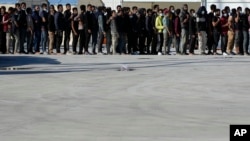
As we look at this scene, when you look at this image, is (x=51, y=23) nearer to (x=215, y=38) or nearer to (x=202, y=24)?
(x=202, y=24)

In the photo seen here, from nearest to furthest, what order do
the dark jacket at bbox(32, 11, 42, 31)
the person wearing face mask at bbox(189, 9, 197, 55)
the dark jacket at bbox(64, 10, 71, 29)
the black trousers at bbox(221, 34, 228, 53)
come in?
the dark jacket at bbox(32, 11, 42, 31)
the dark jacket at bbox(64, 10, 71, 29)
the person wearing face mask at bbox(189, 9, 197, 55)
the black trousers at bbox(221, 34, 228, 53)

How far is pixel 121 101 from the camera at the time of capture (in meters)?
13.2

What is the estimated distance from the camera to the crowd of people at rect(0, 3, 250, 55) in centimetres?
2658

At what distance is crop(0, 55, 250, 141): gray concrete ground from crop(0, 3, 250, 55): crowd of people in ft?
16.4

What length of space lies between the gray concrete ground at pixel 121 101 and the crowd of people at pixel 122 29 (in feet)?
16.4

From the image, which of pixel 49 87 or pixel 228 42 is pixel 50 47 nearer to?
pixel 228 42

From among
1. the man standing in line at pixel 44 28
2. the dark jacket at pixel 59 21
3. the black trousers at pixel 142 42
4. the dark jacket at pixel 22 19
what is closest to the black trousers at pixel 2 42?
the dark jacket at pixel 22 19

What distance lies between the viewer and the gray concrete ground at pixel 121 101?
10086mm

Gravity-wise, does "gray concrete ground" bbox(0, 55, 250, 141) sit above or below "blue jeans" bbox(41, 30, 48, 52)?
below

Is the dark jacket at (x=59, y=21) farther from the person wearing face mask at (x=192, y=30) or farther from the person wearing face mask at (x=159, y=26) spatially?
the person wearing face mask at (x=192, y=30)

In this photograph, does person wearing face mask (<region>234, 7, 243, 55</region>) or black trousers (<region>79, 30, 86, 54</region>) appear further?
person wearing face mask (<region>234, 7, 243, 55</region>)

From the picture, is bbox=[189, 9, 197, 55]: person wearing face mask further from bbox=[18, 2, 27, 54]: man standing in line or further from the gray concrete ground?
bbox=[18, 2, 27, 54]: man standing in line

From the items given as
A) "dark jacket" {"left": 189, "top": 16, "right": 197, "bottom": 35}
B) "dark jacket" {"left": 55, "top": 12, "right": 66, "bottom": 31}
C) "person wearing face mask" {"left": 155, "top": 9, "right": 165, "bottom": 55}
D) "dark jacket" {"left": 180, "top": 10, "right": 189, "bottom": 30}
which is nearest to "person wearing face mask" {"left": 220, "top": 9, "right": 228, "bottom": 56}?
"dark jacket" {"left": 189, "top": 16, "right": 197, "bottom": 35}

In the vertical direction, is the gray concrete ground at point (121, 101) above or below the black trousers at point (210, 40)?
below
